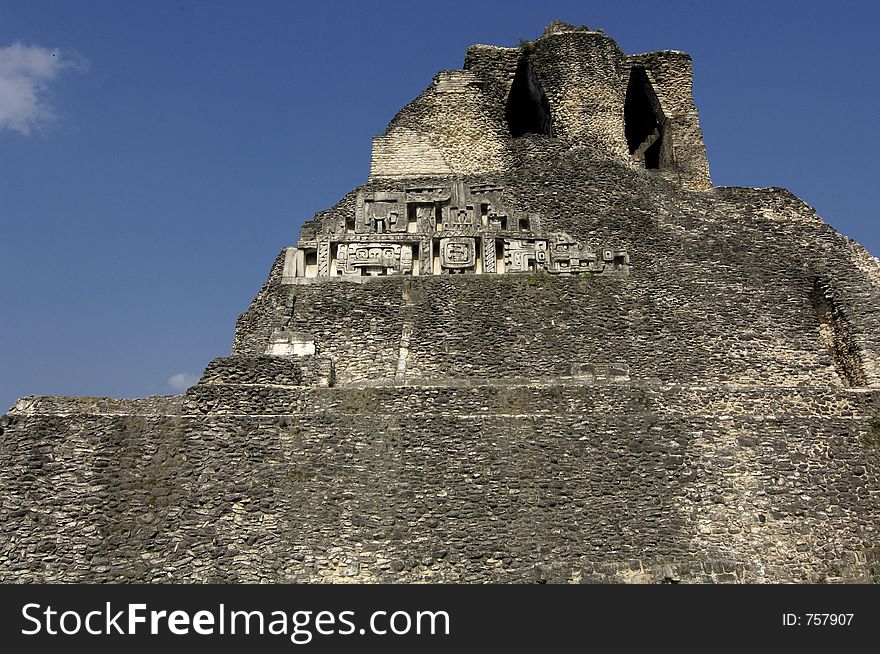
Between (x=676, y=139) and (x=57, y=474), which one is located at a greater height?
(x=676, y=139)

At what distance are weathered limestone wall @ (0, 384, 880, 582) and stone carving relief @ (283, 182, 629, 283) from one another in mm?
4185

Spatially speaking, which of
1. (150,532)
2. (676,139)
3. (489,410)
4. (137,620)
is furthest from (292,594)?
(676,139)

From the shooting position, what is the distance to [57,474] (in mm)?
10781

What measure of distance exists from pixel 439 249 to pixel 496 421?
533 centimetres

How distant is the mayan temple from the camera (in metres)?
10.2

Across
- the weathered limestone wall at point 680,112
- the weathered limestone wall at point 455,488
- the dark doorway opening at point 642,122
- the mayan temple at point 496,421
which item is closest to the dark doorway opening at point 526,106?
the dark doorway opening at point 642,122

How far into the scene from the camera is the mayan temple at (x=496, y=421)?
10.2 m

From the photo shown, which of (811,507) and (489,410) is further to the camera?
(489,410)

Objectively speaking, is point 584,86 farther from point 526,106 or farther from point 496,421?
point 496,421

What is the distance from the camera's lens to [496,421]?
37.6ft

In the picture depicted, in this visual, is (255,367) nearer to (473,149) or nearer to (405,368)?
(405,368)

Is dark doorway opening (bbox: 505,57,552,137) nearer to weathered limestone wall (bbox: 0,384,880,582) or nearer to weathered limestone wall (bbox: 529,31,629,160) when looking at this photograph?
weathered limestone wall (bbox: 529,31,629,160)

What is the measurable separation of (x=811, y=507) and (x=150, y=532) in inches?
350

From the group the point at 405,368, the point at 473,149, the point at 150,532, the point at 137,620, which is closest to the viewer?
the point at 137,620
